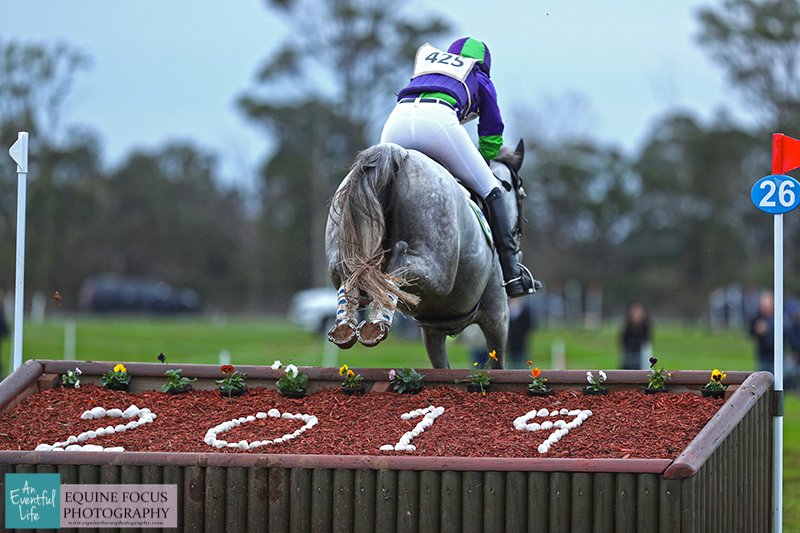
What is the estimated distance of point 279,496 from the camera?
4984mm

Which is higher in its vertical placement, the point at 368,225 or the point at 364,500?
the point at 368,225

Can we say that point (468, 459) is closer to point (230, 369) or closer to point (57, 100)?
point (230, 369)

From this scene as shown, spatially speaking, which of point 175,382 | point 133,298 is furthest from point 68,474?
point 133,298

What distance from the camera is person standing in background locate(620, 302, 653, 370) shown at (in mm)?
17359

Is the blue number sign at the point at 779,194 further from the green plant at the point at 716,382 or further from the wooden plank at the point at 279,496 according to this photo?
the wooden plank at the point at 279,496

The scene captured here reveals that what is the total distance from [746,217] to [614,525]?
3922cm

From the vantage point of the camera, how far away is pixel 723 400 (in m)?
5.78

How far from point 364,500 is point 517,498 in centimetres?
63

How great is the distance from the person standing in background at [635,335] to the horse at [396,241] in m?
11.0

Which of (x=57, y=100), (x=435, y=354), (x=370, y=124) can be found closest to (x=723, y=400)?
(x=435, y=354)

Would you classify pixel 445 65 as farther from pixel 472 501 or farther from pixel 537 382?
pixel 472 501

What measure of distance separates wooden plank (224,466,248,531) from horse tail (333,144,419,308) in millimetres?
1215

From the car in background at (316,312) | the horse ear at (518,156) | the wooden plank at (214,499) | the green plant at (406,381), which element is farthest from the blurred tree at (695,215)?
the wooden plank at (214,499)

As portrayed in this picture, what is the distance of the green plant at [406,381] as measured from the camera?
6207mm
